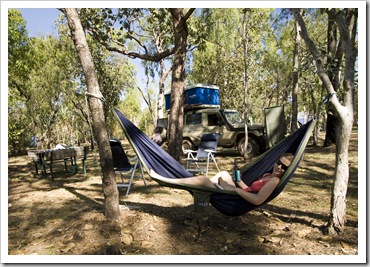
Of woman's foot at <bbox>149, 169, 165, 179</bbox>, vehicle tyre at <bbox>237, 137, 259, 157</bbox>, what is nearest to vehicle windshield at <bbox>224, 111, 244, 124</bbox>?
vehicle tyre at <bbox>237, 137, 259, 157</bbox>

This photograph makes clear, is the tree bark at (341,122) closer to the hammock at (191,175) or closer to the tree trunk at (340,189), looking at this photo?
the tree trunk at (340,189)

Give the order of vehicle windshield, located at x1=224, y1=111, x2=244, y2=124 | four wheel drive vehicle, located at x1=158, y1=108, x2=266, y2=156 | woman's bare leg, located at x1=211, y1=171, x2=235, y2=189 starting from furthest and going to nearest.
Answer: vehicle windshield, located at x1=224, y1=111, x2=244, y2=124 < four wheel drive vehicle, located at x1=158, y1=108, x2=266, y2=156 < woman's bare leg, located at x1=211, y1=171, x2=235, y2=189

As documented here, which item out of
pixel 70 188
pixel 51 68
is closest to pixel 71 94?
pixel 51 68

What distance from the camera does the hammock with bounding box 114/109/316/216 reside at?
306 centimetres

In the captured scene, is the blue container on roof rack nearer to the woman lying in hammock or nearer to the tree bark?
the woman lying in hammock

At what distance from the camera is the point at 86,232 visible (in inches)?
128

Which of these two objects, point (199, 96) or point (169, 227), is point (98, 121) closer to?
point (169, 227)

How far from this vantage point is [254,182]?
3.41 meters

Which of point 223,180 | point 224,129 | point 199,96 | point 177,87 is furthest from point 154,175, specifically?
point 199,96

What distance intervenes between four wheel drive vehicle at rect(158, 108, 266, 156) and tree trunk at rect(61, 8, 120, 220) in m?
6.43

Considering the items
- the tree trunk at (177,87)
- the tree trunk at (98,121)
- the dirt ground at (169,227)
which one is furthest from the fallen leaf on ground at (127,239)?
the tree trunk at (177,87)

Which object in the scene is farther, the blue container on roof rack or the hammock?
the blue container on roof rack

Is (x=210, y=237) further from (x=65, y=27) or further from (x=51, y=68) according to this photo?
(x=65, y=27)
